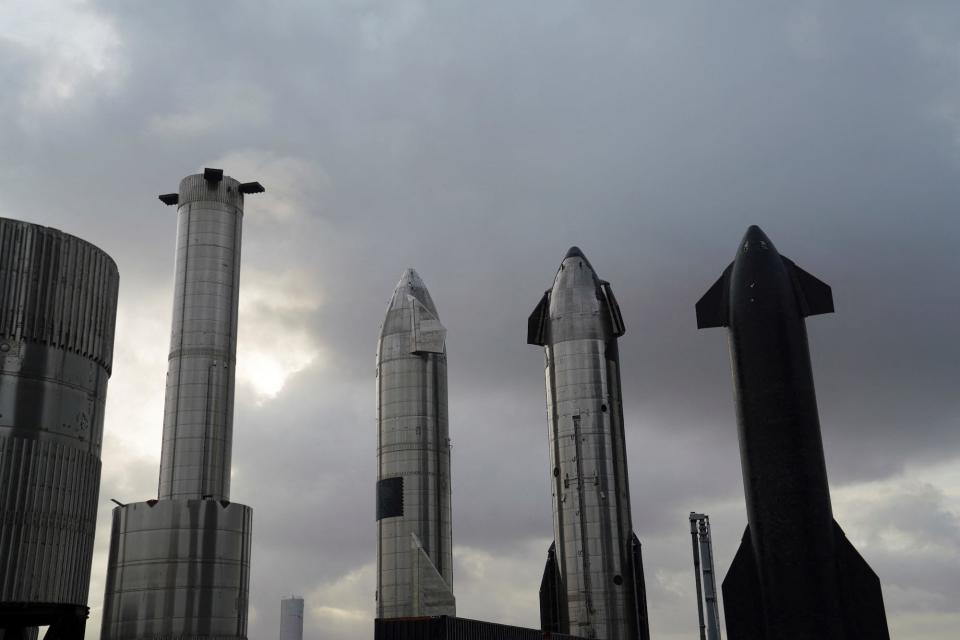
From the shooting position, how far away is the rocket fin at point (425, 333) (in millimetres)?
48031

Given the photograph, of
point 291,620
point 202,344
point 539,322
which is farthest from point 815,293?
point 291,620

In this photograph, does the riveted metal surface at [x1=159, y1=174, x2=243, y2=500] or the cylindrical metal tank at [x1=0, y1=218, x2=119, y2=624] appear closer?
the cylindrical metal tank at [x1=0, y1=218, x2=119, y2=624]

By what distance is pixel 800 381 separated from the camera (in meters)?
36.2

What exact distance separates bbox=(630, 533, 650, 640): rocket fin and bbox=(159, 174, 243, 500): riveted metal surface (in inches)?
767

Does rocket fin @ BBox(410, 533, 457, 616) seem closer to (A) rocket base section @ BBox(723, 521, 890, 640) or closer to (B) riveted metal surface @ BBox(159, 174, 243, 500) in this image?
(B) riveted metal surface @ BBox(159, 174, 243, 500)

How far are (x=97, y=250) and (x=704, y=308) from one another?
24857mm

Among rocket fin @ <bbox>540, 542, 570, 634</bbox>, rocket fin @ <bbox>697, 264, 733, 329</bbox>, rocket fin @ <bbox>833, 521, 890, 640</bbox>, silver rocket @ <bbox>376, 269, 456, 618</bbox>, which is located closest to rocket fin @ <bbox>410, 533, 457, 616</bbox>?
silver rocket @ <bbox>376, 269, 456, 618</bbox>

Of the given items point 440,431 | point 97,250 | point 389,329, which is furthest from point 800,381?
point 97,250

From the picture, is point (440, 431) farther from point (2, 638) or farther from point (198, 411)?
point (2, 638)

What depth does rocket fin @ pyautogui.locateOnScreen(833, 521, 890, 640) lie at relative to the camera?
34094 millimetres

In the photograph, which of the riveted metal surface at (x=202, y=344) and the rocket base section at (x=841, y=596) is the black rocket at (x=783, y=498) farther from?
the riveted metal surface at (x=202, y=344)

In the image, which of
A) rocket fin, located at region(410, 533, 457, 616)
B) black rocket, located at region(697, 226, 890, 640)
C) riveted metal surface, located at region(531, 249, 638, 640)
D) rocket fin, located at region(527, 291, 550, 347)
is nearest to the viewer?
black rocket, located at region(697, 226, 890, 640)

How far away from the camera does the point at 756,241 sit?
39469mm

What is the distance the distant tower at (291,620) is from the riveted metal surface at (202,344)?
36.8 metres
